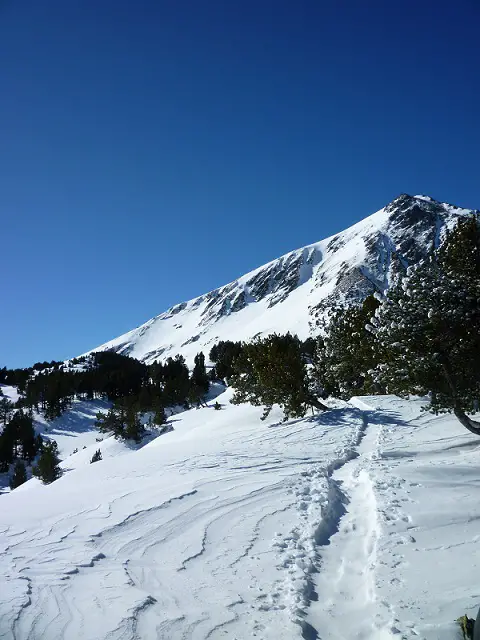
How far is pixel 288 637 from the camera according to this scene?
462 cm

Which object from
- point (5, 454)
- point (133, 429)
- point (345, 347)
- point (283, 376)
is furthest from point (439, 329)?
point (5, 454)

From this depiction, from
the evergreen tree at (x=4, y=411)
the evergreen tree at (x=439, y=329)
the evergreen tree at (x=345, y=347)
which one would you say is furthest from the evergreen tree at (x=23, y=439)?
the evergreen tree at (x=439, y=329)

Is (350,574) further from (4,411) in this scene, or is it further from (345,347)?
(4,411)

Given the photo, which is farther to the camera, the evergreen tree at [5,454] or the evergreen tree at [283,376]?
the evergreen tree at [5,454]

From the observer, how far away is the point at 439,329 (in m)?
11.7

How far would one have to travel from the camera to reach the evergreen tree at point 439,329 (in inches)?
453

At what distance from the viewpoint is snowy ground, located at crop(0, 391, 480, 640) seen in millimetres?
4887

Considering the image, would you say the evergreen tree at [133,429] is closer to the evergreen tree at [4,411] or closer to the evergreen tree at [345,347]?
the evergreen tree at [4,411]

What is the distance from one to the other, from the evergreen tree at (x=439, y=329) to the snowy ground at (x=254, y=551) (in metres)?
2.10

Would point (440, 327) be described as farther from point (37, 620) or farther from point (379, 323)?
point (37, 620)

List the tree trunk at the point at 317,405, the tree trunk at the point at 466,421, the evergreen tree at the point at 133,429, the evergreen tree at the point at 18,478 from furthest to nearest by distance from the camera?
the evergreen tree at the point at 133,429 < the evergreen tree at the point at 18,478 < the tree trunk at the point at 317,405 < the tree trunk at the point at 466,421

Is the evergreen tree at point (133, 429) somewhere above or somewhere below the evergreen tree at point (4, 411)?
below

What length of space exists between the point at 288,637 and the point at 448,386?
32.7ft

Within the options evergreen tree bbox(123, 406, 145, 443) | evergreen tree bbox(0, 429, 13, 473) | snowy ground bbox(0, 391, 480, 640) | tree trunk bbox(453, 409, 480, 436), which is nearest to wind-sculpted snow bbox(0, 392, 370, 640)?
snowy ground bbox(0, 391, 480, 640)
